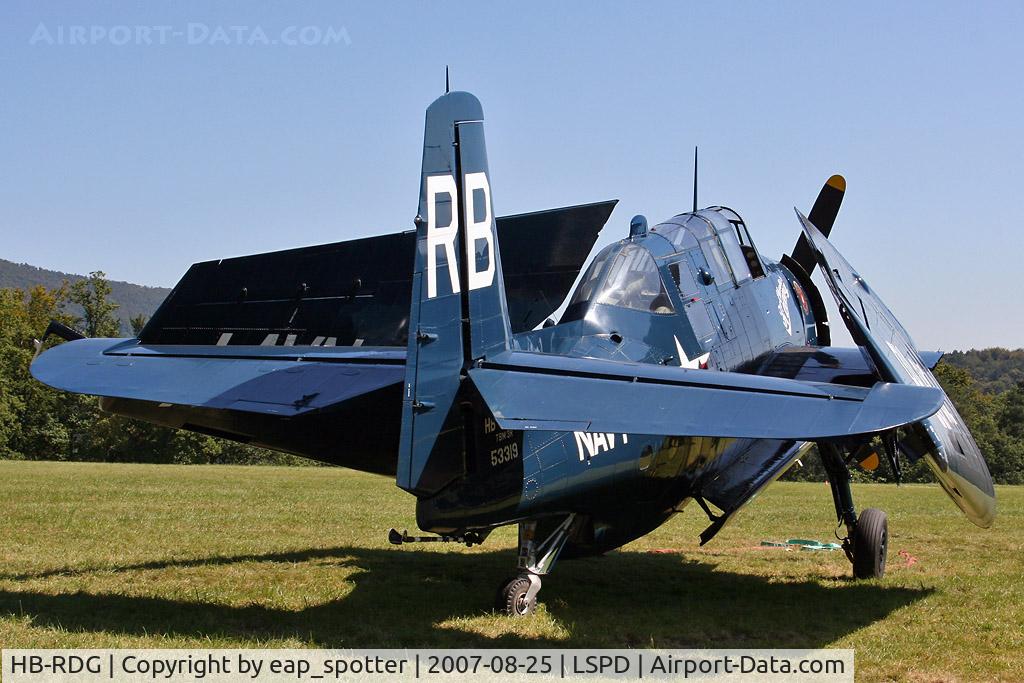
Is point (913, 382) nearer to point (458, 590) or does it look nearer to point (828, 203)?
point (458, 590)

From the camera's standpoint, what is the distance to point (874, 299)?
375 inches

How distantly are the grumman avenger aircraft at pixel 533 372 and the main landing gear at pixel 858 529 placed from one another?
0.03 meters

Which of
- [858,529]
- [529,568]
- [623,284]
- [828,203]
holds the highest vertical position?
[828,203]

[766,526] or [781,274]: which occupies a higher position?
[781,274]

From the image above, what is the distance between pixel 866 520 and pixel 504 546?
15.6 ft

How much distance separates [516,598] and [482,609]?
2.25 feet

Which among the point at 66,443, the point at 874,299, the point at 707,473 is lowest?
the point at 66,443

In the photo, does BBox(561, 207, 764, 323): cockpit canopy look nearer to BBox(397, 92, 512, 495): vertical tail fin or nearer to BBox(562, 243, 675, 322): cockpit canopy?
BBox(562, 243, 675, 322): cockpit canopy

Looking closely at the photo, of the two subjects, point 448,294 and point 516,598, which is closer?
point 448,294

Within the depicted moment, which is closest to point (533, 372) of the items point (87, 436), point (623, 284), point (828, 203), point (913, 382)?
point (623, 284)

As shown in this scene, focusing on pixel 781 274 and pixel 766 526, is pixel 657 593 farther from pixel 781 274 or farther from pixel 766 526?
pixel 766 526

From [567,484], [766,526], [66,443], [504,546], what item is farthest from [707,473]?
[66,443]

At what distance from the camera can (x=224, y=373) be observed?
840 cm

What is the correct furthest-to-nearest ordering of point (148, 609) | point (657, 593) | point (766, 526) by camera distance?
point (766, 526), point (657, 593), point (148, 609)
